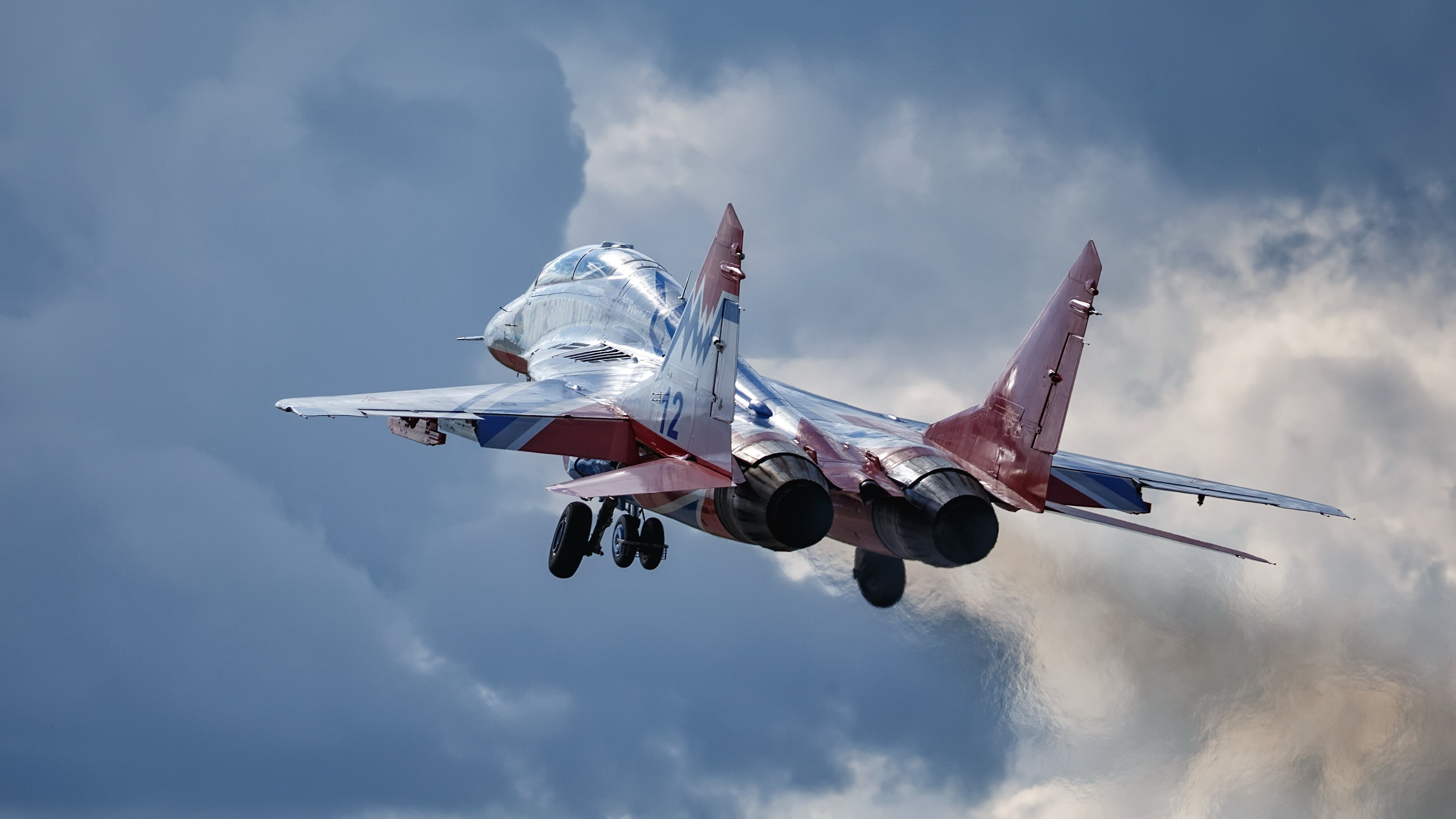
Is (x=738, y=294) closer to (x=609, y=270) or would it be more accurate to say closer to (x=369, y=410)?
(x=369, y=410)

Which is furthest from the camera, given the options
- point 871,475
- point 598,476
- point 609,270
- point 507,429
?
point 609,270

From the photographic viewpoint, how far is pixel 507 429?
20656mm

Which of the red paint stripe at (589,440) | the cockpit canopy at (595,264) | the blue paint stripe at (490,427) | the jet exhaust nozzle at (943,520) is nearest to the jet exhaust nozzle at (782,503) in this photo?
the jet exhaust nozzle at (943,520)

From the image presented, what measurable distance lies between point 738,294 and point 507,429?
14.9 feet

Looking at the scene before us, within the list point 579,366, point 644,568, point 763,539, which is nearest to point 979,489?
point 763,539

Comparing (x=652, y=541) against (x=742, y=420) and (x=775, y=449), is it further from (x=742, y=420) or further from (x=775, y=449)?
(x=775, y=449)

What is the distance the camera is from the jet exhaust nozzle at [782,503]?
17.9 metres

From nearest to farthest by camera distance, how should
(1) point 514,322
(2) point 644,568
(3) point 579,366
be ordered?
(2) point 644,568
(3) point 579,366
(1) point 514,322

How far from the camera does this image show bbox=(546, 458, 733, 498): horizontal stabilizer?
1702 cm

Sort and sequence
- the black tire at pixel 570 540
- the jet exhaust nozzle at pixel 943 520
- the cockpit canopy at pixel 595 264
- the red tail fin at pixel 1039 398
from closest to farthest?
the jet exhaust nozzle at pixel 943 520 < the red tail fin at pixel 1039 398 < the black tire at pixel 570 540 < the cockpit canopy at pixel 595 264

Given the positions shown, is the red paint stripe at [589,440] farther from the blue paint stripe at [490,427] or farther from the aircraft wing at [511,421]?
the blue paint stripe at [490,427]

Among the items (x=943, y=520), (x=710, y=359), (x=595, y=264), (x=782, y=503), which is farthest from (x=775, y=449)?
(x=595, y=264)

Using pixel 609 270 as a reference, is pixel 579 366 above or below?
below

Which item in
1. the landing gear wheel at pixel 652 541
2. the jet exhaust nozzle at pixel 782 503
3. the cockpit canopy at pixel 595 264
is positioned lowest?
the jet exhaust nozzle at pixel 782 503
